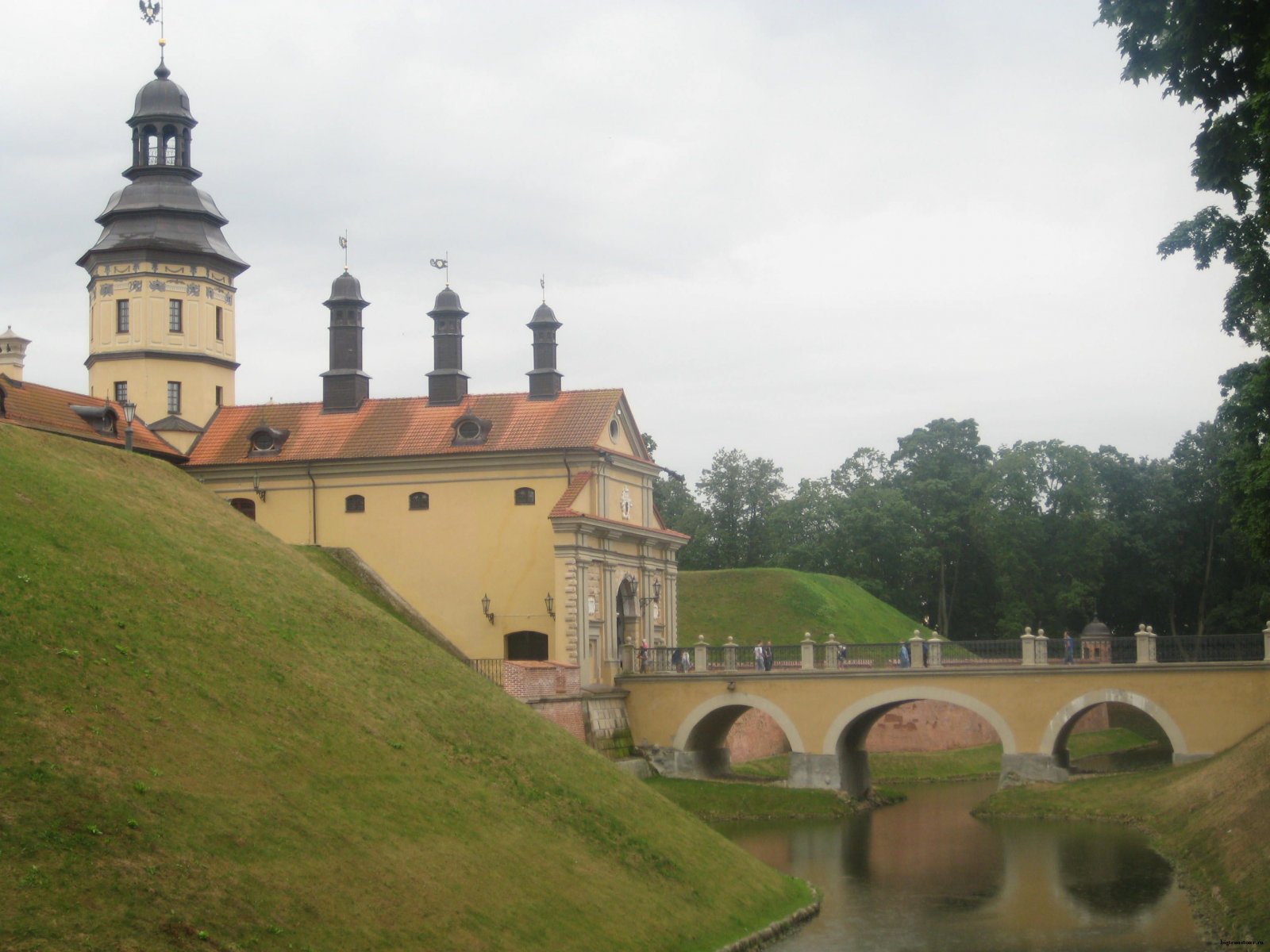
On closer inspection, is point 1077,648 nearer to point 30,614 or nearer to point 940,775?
point 940,775

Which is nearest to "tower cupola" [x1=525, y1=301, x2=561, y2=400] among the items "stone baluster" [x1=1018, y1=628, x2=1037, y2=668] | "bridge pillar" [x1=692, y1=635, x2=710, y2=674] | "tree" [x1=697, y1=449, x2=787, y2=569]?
"bridge pillar" [x1=692, y1=635, x2=710, y2=674]

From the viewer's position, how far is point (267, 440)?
175 feet

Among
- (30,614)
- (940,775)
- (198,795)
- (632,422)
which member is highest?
(632,422)

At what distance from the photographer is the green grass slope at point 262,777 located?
17312 millimetres

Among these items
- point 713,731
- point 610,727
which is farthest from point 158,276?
point 713,731

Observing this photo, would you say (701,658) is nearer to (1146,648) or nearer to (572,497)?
(572,497)

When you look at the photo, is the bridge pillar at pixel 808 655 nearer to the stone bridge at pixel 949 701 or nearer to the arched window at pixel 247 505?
the stone bridge at pixel 949 701

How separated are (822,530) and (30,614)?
236ft

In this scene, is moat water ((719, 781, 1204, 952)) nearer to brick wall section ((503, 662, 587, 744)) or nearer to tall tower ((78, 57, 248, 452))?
brick wall section ((503, 662, 587, 744))

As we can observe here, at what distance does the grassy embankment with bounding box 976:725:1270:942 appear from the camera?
92.1 feet

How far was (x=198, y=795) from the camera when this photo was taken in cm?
1942

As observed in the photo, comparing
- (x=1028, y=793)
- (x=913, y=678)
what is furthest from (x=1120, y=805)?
(x=913, y=678)

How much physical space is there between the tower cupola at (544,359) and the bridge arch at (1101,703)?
18.9 m

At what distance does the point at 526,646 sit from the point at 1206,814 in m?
21.2
